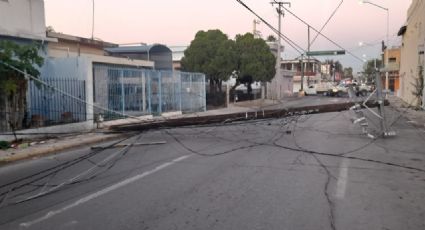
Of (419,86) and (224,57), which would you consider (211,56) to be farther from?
(419,86)

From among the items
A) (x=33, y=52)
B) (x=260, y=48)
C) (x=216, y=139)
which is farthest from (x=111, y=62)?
(x=260, y=48)

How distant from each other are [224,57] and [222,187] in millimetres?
31433

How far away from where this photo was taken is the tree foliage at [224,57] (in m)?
38.5

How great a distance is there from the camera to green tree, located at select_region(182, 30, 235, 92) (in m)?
38.3

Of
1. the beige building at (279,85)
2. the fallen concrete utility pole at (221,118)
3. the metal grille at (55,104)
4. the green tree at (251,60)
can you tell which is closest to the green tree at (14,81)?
the metal grille at (55,104)

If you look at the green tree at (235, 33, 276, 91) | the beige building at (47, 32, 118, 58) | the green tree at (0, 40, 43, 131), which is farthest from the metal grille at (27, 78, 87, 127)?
the green tree at (235, 33, 276, 91)

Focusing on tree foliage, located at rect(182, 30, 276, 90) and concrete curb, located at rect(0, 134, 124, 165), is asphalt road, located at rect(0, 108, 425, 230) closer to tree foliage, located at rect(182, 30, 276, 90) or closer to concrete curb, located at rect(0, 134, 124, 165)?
concrete curb, located at rect(0, 134, 124, 165)

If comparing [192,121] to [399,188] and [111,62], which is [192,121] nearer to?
[399,188]

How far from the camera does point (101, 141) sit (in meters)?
14.8

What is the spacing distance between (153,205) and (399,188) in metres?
4.09

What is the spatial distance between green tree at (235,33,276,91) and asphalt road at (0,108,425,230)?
29.3 meters

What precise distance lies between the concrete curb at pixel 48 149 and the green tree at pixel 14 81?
1.91 m

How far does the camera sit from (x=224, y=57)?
3834cm

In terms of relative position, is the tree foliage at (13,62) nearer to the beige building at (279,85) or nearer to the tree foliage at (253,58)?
the tree foliage at (253,58)
